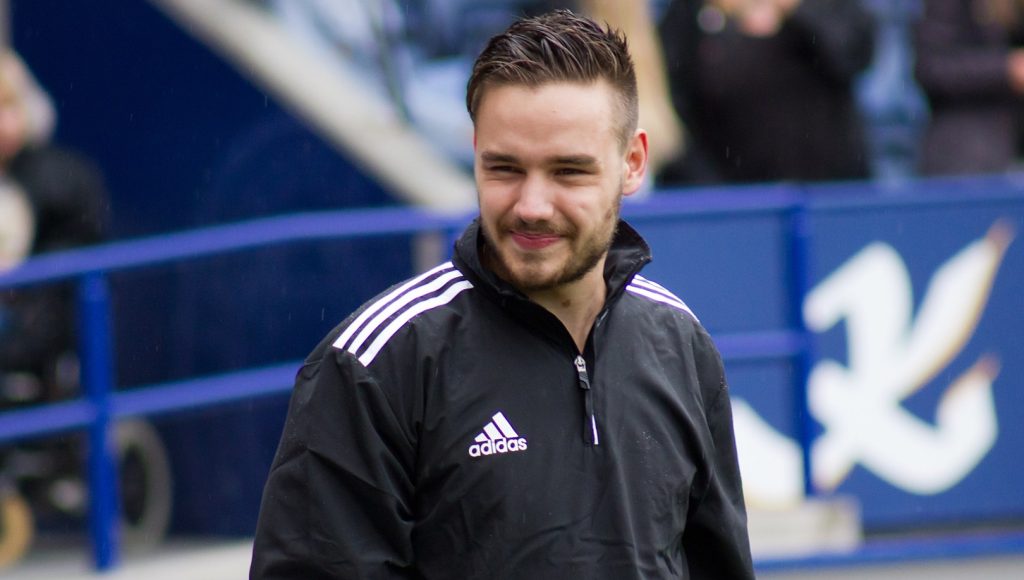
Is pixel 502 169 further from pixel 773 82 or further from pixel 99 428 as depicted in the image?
pixel 773 82

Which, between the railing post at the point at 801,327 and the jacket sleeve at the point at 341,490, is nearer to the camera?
the jacket sleeve at the point at 341,490

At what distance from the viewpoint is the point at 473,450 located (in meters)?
2.98

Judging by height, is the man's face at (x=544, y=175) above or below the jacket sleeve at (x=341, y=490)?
above

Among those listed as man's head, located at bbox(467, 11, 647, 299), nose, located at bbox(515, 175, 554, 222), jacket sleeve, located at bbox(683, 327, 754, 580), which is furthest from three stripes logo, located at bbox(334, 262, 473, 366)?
jacket sleeve, located at bbox(683, 327, 754, 580)

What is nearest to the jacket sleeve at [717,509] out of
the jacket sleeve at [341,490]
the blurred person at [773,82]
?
the jacket sleeve at [341,490]

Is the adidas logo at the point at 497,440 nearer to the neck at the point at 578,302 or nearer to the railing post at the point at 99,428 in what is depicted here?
the neck at the point at 578,302

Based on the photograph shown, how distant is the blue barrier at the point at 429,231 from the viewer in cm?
677

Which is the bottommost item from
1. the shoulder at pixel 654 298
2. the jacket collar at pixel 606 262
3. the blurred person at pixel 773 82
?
the shoulder at pixel 654 298

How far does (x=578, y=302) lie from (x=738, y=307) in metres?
4.40

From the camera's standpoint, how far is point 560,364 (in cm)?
312

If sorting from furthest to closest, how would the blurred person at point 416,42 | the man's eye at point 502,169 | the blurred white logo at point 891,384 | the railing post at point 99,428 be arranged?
the blurred person at point 416,42
the blurred white logo at point 891,384
the railing post at point 99,428
the man's eye at point 502,169

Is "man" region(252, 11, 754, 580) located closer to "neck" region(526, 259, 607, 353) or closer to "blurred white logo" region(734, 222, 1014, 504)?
"neck" region(526, 259, 607, 353)

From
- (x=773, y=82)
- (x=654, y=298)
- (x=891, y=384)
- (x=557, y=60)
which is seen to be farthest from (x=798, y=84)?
(x=557, y=60)

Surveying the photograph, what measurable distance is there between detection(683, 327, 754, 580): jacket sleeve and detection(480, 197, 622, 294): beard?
383mm
